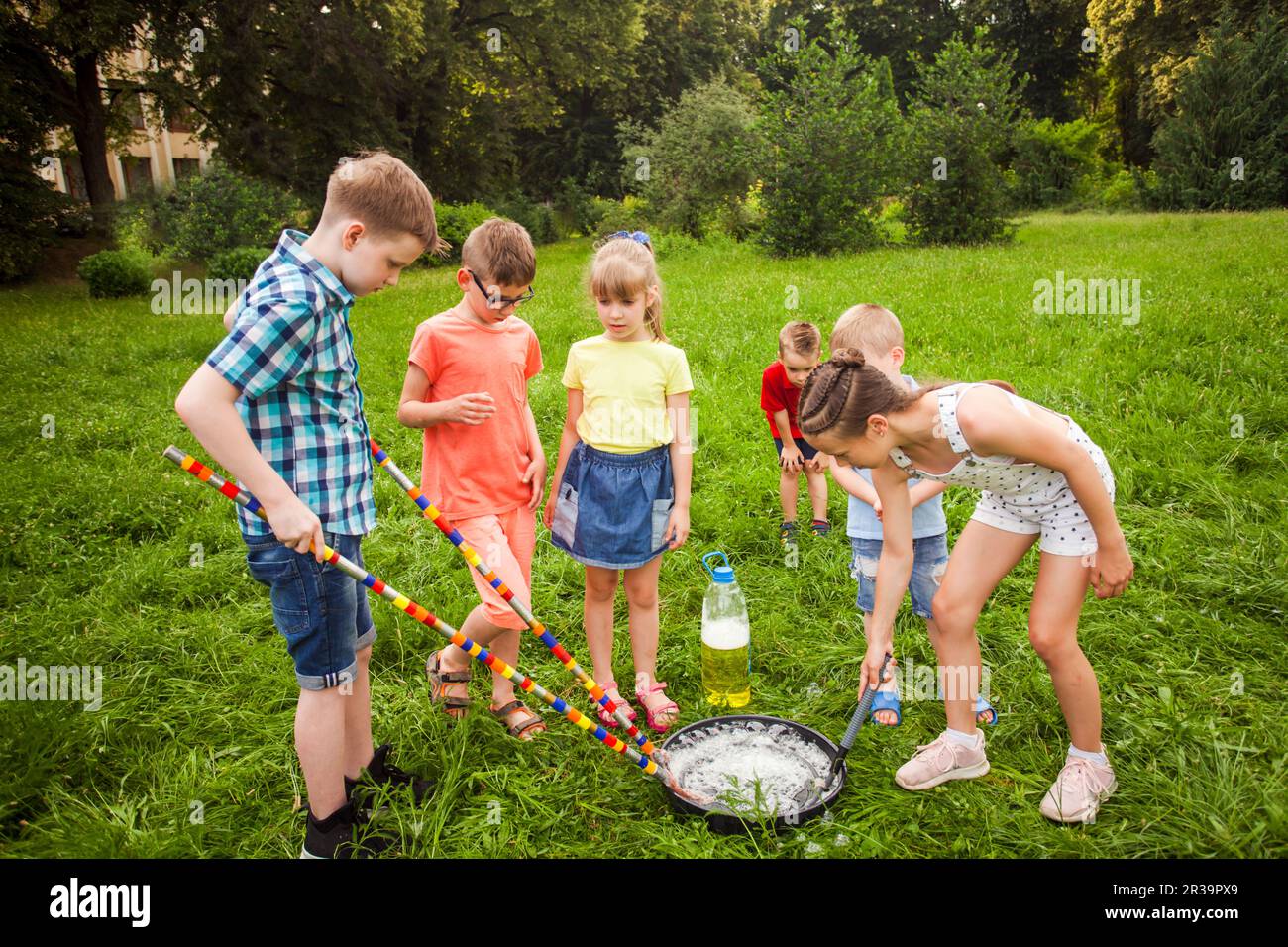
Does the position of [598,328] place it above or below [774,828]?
above

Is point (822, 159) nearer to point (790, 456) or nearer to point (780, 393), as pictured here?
point (780, 393)

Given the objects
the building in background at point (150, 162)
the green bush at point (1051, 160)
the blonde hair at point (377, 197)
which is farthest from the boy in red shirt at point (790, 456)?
the building in background at point (150, 162)

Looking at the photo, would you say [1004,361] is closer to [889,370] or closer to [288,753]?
[889,370]

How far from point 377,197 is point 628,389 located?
1.15 meters

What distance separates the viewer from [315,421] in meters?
Answer: 2.44

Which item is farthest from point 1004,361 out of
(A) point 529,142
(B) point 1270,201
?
(A) point 529,142

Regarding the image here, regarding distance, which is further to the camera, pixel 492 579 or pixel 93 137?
pixel 93 137

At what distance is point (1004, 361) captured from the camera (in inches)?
292

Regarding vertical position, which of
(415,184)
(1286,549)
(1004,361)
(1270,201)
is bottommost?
(1286,549)

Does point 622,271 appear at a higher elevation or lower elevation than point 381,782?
higher

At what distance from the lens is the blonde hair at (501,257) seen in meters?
3.03

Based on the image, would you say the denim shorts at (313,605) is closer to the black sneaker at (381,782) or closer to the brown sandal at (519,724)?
the black sneaker at (381,782)

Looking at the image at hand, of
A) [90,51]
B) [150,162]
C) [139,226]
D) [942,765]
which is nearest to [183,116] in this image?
[90,51]
